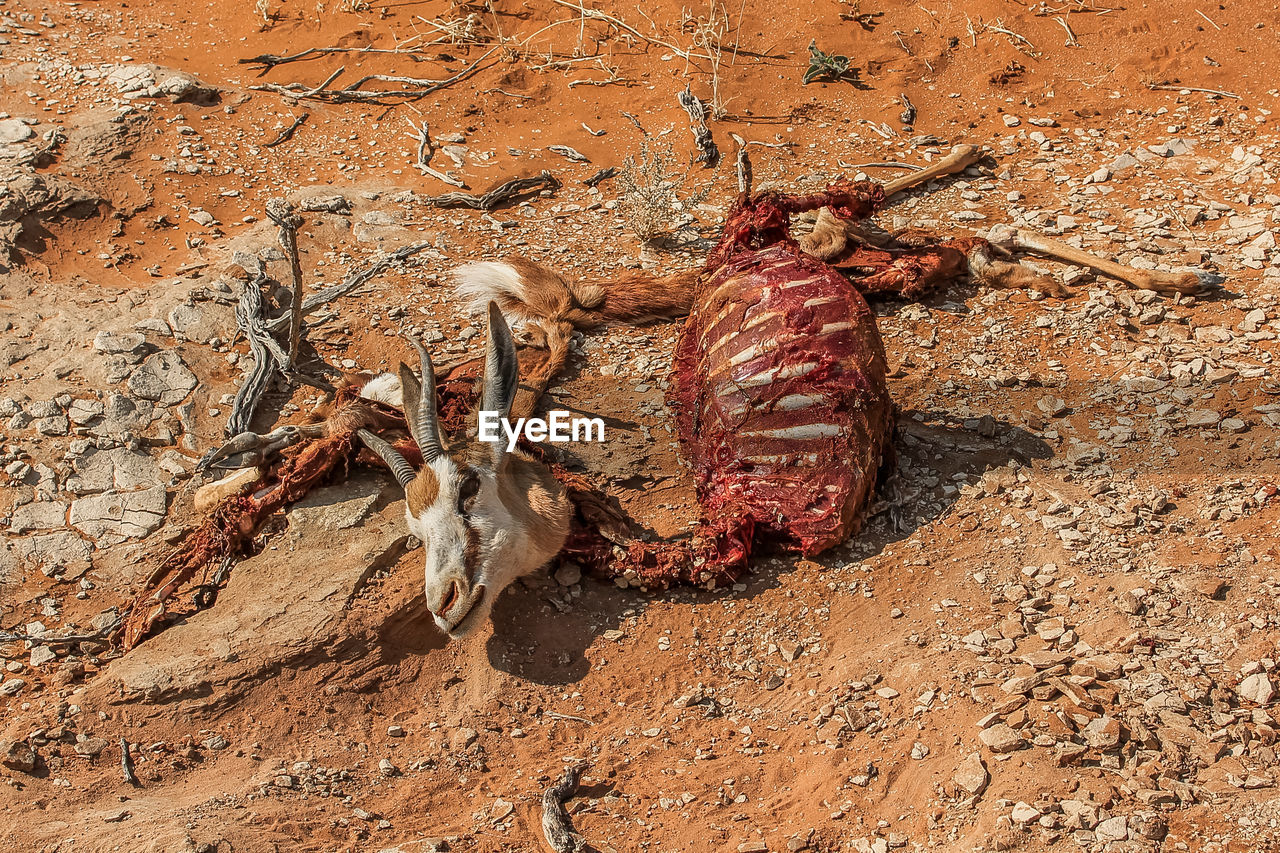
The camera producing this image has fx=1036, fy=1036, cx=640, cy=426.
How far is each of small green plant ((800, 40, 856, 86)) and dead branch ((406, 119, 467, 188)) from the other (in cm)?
276

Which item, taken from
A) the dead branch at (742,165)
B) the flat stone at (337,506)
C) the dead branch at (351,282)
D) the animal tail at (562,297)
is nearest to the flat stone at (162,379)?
the dead branch at (351,282)

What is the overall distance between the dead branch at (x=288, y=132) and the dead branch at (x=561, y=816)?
545 centimetres

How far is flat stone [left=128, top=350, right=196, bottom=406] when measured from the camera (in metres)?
5.40

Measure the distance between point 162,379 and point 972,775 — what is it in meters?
4.39

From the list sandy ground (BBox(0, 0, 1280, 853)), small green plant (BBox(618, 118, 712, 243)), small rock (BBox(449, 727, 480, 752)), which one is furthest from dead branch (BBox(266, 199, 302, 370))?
small rock (BBox(449, 727, 480, 752))

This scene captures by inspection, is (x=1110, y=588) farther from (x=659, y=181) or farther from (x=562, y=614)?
(x=659, y=181)

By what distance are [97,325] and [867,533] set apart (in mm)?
4286

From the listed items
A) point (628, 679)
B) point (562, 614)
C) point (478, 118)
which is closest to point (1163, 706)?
point (628, 679)

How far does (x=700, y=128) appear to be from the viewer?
7.30 metres

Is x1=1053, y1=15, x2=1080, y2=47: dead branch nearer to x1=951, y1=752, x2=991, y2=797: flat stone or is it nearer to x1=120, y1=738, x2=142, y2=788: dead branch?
x1=951, y1=752, x2=991, y2=797: flat stone

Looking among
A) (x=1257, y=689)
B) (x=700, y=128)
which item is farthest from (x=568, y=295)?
(x=1257, y=689)

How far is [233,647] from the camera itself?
13.6ft

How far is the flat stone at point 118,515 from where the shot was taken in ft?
15.7

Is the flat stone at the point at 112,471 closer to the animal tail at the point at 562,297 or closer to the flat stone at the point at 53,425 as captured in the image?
the flat stone at the point at 53,425
